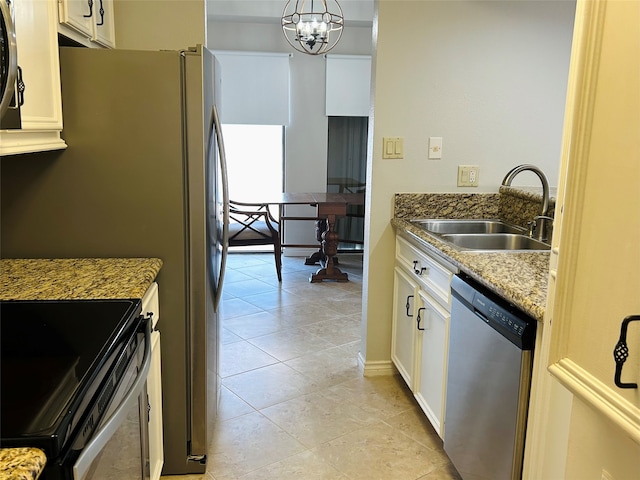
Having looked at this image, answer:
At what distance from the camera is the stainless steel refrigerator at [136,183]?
1968mm

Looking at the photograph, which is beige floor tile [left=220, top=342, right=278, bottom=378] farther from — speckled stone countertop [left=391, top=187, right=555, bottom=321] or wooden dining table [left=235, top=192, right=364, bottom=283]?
wooden dining table [left=235, top=192, right=364, bottom=283]

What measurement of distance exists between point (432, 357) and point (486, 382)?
58cm

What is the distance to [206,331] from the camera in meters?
2.19

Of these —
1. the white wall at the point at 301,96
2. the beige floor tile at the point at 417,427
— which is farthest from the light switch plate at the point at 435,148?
the white wall at the point at 301,96

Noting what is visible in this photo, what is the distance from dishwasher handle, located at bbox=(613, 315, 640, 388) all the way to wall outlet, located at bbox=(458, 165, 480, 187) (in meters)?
2.21

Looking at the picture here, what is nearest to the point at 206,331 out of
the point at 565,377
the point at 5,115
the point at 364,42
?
the point at 5,115

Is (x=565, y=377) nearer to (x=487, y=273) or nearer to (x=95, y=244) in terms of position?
(x=487, y=273)

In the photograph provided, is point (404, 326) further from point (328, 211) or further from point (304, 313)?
point (328, 211)

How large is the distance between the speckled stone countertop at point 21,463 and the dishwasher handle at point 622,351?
0.89 meters

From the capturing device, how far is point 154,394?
1.98 meters

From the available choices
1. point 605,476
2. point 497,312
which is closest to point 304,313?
point 497,312

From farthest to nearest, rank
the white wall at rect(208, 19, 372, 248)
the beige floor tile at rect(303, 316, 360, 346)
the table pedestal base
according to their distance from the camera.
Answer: the white wall at rect(208, 19, 372, 248) < the table pedestal base < the beige floor tile at rect(303, 316, 360, 346)

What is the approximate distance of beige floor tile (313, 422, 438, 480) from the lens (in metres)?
2.25

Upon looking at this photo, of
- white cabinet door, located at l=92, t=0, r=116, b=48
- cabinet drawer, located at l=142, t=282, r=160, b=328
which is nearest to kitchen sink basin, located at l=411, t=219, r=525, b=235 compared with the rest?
cabinet drawer, located at l=142, t=282, r=160, b=328
